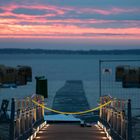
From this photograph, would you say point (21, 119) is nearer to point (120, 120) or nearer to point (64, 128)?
point (120, 120)

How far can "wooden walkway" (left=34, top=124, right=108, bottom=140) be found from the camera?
15.0 m

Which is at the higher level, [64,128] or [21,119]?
[21,119]

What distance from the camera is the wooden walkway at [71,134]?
15.0 meters

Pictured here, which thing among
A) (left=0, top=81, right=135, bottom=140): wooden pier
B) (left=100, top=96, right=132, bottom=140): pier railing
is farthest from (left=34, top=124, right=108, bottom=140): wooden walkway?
(left=100, top=96, right=132, bottom=140): pier railing

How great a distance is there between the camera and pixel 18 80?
30094 mm

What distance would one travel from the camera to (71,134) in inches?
622

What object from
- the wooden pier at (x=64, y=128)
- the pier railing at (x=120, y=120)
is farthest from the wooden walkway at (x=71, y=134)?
the pier railing at (x=120, y=120)

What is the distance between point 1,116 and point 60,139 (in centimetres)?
968

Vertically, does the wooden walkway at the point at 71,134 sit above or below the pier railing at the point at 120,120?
below

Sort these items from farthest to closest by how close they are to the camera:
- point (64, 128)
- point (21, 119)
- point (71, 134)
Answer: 1. point (64, 128)
2. point (71, 134)
3. point (21, 119)

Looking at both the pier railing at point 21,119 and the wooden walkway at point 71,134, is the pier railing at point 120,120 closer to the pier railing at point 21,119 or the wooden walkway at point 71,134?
the wooden walkway at point 71,134

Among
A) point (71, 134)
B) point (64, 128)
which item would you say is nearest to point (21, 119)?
point (71, 134)

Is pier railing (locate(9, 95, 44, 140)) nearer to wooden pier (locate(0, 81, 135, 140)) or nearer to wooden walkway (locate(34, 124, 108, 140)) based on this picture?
wooden pier (locate(0, 81, 135, 140))

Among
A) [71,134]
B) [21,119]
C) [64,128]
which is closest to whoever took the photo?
[21,119]
